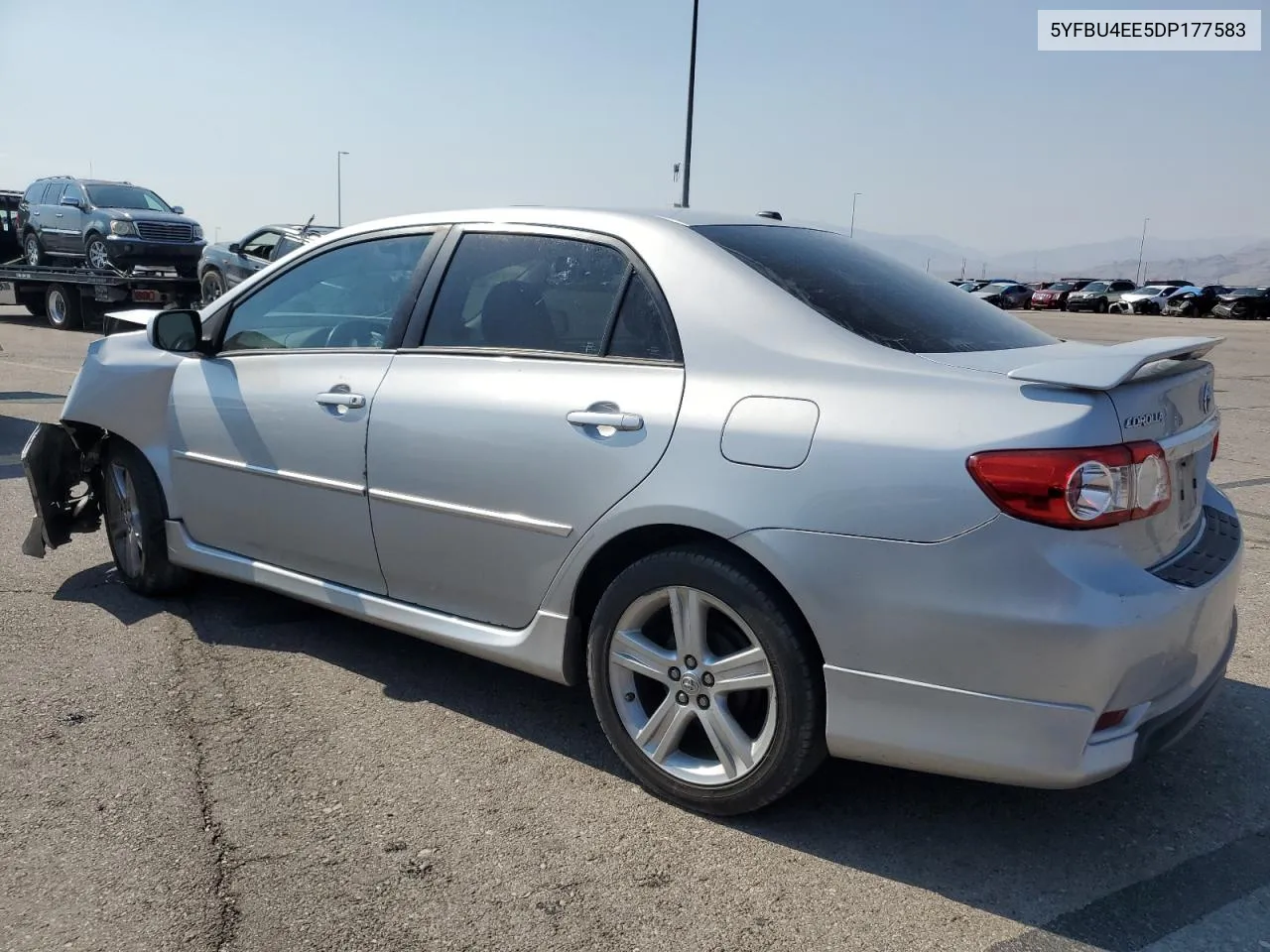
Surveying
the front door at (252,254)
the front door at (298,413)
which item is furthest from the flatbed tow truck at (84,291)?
the front door at (298,413)

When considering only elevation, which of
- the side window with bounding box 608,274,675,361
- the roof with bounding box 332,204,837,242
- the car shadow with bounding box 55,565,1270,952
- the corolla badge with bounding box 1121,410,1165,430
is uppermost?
the roof with bounding box 332,204,837,242

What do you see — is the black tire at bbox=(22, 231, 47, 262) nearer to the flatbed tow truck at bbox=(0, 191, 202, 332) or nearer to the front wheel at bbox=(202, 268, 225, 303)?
the flatbed tow truck at bbox=(0, 191, 202, 332)

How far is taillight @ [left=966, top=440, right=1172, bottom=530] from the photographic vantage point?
249cm

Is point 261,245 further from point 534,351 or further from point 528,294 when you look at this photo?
point 534,351

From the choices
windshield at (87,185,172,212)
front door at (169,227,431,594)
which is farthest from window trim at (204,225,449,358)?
windshield at (87,185,172,212)

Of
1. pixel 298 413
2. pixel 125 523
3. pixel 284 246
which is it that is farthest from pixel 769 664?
pixel 284 246

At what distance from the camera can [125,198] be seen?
19.3m

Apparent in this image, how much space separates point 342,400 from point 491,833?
5.14 feet

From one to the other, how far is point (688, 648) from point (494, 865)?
0.74 metres

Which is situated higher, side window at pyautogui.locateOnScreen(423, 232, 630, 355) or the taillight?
side window at pyautogui.locateOnScreen(423, 232, 630, 355)

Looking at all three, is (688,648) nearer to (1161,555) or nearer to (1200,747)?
(1161,555)

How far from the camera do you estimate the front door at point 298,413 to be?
12.5 ft

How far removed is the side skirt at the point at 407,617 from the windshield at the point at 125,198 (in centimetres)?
1665

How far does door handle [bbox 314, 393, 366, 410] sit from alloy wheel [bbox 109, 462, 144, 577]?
1.37 metres
